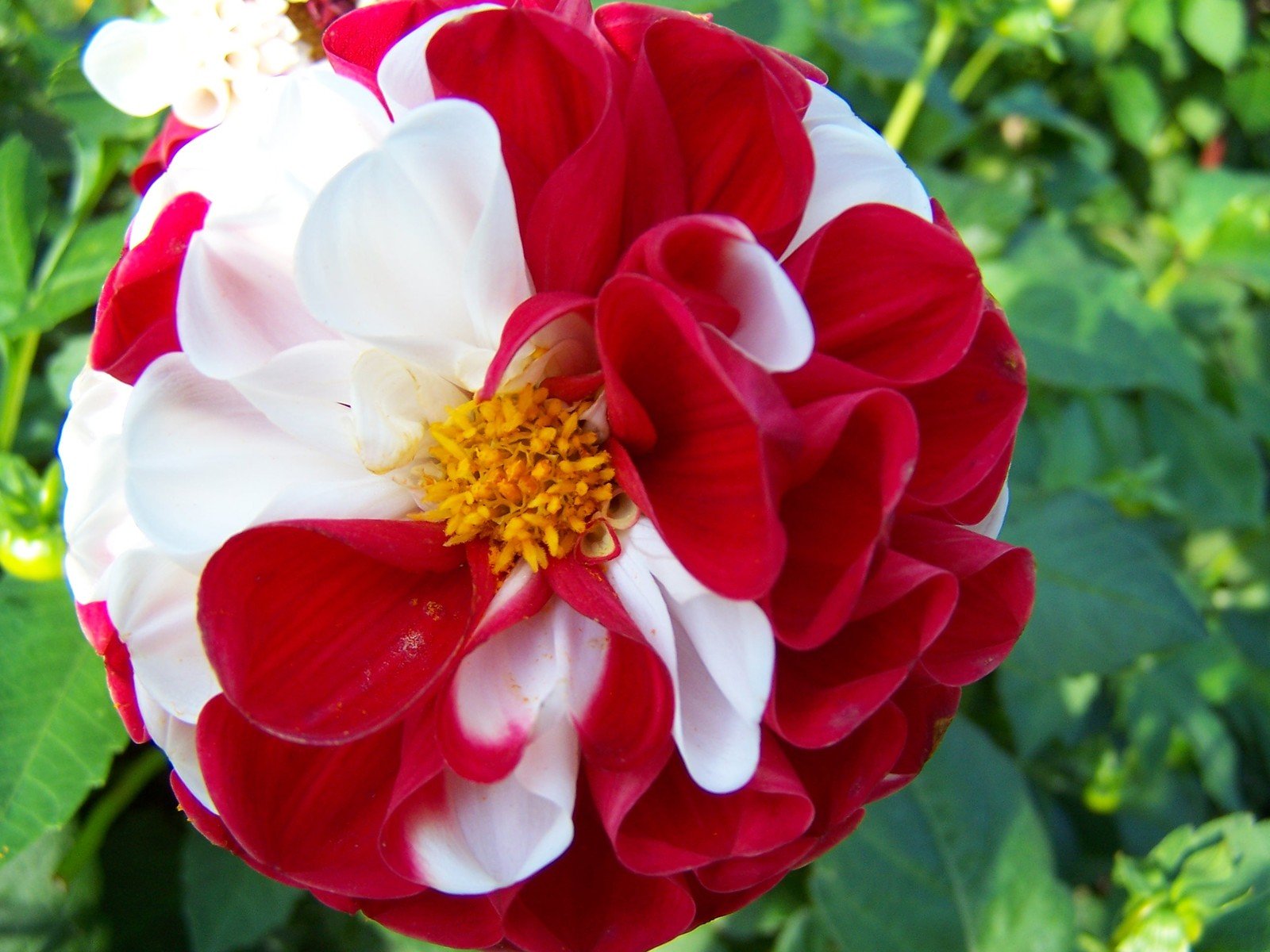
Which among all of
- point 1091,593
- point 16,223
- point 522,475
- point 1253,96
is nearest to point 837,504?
point 522,475

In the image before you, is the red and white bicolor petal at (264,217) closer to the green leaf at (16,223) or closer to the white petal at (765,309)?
the white petal at (765,309)

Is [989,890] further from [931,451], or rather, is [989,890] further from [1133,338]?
[1133,338]

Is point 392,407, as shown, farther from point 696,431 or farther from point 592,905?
point 592,905

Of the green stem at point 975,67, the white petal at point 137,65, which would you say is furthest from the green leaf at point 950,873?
the green stem at point 975,67

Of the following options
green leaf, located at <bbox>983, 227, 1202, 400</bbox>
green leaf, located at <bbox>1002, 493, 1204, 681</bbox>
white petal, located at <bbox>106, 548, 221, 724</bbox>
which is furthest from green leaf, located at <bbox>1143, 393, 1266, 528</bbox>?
white petal, located at <bbox>106, 548, 221, 724</bbox>

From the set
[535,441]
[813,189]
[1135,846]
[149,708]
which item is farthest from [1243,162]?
[149,708]

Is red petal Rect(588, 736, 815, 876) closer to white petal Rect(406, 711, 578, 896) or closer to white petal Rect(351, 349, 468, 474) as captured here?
white petal Rect(406, 711, 578, 896)
